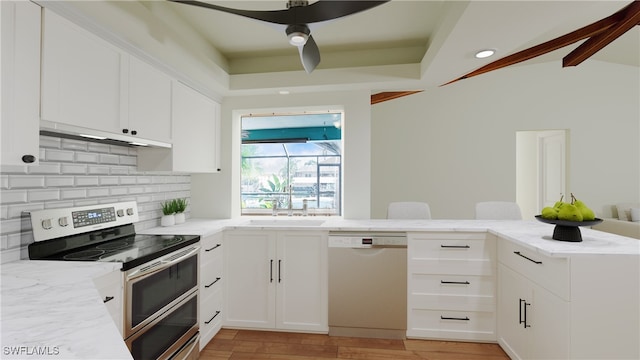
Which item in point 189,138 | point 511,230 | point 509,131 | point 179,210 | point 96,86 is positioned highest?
point 509,131

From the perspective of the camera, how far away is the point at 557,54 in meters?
4.41

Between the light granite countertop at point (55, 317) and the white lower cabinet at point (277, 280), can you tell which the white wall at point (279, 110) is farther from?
the light granite countertop at point (55, 317)

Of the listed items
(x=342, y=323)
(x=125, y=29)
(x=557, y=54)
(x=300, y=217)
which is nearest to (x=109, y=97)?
(x=125, y=29)

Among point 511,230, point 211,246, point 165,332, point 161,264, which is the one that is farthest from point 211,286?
point 511,230

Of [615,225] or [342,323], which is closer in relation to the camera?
[342,323]

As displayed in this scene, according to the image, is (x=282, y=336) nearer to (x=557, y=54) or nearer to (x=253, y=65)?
(x=253, y=65)

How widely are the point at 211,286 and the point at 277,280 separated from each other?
0.54 metres

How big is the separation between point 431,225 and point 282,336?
1.59m

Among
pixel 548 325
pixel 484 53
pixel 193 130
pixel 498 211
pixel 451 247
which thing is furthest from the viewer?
pixel 498 211

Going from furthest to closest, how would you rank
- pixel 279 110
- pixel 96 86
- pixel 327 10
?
pixel 279 110
pixel 96 86
pixel 327 10

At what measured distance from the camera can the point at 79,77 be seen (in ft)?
5.29

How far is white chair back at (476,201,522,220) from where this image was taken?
3.07 meters

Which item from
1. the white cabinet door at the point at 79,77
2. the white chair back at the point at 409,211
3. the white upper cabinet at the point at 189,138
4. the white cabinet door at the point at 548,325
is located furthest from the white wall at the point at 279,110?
the white cabinet door at the point at 548,325

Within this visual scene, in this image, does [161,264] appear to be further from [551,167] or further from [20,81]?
[551,167]
